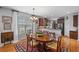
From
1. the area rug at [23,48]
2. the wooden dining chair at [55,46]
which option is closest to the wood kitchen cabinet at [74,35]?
the wooden dining chair at [55,46]

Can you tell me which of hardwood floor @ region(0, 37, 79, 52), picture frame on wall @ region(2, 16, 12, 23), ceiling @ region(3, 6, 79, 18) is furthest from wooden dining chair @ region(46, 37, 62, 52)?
picture frame on wall @ region(2, 16, 12, 23)

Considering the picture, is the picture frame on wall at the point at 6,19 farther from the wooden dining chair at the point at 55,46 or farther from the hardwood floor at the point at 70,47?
the wooden dining chair at the point at 55,46

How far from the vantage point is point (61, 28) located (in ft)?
6.51

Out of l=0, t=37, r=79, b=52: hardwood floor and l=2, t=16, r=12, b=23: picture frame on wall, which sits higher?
l=2, t=16, r=12, b=23: picture frame on wall

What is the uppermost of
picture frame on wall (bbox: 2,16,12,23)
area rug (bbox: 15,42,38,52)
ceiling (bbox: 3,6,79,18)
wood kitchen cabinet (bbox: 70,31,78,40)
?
ceiling (bbox: 3,6,79,18)

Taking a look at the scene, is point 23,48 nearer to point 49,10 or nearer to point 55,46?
point 55,46

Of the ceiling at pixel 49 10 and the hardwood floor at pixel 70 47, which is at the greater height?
the ceiling at pixel 49 10

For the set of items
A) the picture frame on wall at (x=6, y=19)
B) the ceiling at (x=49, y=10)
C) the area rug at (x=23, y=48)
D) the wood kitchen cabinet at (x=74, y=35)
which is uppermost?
the ceiling at (x=49, y=10)

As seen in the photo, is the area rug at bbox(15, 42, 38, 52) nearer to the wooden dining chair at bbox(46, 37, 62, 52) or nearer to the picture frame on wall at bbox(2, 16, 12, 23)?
the wooden dining chair at bbox(46, 37, 62, 52)

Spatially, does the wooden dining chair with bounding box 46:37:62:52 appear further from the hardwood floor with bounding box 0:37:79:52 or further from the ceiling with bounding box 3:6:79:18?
the ceiling with bounding box 3:6:79:18

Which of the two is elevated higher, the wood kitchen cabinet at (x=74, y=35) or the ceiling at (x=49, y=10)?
the ceiling at (x=49, y=10)

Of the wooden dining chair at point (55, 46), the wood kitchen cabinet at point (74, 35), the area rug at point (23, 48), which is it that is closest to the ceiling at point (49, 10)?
the wood kitchen cabinet at point (74, 35)
